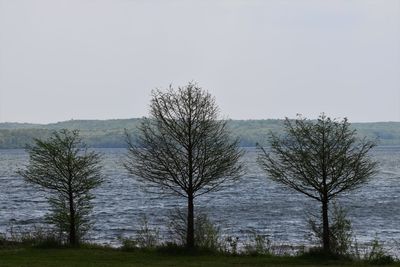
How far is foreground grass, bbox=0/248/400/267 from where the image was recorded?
2972 centimetres

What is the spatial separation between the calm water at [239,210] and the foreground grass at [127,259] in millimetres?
Answer: 10437

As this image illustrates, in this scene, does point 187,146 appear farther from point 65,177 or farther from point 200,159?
point 65,177

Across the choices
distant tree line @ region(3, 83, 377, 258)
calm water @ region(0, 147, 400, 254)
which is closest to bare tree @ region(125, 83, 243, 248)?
distant tree line @ region(3, 83, 377, 258)

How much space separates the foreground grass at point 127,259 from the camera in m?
29.7

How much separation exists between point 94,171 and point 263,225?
914 inches

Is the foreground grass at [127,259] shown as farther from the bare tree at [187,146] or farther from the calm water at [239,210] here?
the calm water at [239,210]

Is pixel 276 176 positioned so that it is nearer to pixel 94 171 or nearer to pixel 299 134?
pixel 299 134

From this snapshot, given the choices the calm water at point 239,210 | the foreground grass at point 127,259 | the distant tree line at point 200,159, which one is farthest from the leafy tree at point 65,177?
the calm water at point 239,210

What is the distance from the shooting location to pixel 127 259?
31.7 m

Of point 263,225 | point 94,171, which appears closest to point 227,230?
point 263,225

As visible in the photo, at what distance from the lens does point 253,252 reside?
3406 centimetres

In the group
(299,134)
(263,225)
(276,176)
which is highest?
(299,134)

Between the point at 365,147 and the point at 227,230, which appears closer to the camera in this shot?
the point at 365,147

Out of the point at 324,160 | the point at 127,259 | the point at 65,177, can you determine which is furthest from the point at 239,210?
the point at 127,259
